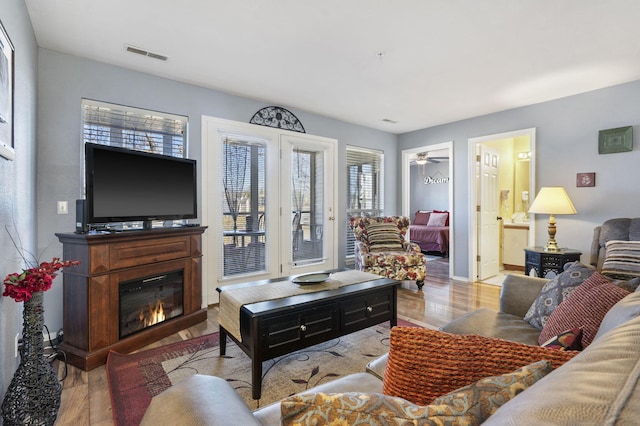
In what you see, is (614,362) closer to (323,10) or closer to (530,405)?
(530,405)

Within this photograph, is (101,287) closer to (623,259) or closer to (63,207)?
(63,207)

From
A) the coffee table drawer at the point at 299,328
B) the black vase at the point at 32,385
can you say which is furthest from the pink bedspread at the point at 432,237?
the black vase at the point at 32,385

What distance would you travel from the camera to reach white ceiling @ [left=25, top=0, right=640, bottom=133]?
→ 2.16 metres

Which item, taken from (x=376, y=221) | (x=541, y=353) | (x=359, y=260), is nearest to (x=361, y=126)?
(x=376, y=221)

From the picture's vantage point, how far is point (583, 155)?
12.2 ft

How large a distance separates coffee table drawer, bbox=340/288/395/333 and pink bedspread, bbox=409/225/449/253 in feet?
16.4

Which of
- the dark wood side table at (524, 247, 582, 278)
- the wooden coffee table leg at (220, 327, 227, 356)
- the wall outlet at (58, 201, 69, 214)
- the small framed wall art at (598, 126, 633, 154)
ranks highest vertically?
the small framed wall art at (598, 126, 633, 154)

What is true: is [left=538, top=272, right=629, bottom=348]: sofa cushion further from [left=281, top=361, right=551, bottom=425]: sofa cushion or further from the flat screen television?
the flat screen television

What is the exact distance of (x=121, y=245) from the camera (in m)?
2.43

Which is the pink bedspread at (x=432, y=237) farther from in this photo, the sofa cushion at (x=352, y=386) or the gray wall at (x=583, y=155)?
the sofa cushion at (x=352, y=386)

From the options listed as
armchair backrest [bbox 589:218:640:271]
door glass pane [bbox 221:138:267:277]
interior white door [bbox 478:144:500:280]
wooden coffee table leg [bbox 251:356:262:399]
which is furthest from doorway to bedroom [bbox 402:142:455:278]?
wooden coffee table leg [bbox 251:356:262:399]

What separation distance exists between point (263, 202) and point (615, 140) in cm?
414

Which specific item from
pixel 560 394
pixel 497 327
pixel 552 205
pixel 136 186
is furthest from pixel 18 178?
pixel 552 205

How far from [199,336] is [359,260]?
2.30 metres
